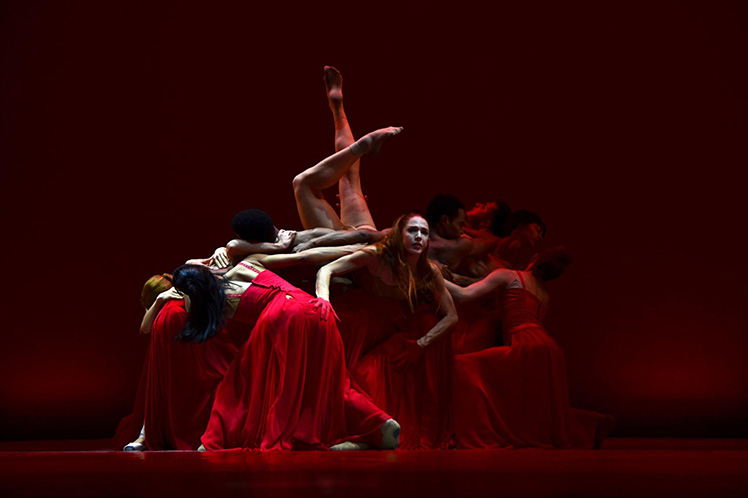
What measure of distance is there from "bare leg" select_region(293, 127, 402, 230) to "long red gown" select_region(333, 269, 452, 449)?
14.5 inches

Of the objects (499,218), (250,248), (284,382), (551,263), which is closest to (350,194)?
(250,248)

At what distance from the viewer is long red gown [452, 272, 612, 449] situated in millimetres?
4039

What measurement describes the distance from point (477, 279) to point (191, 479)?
2731 millimetres

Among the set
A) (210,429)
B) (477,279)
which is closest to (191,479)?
(210,429)

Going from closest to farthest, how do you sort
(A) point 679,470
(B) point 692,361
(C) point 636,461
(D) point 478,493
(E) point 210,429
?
1. (D) point 478,493
2. (A) point 679,470
3. (C) point 636,461
4. (E) point 210,429
5. (B) point 692,361

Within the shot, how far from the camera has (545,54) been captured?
20.0 feet

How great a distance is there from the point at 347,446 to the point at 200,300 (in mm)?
920

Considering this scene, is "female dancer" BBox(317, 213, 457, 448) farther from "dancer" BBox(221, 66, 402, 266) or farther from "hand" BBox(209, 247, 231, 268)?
"hand" BBox(209, 247, 231, 268)

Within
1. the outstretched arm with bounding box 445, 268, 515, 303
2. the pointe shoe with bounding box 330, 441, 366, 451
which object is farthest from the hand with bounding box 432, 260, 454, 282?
the pointe shoe with bounding box 330, 441, 366, 451

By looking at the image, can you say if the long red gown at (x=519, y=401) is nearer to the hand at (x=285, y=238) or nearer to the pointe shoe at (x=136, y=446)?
the hand at (x=285, y=238)

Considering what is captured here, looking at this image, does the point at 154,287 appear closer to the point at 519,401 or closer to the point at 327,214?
the point at 327,214

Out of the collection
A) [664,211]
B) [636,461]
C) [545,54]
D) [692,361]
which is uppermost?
[545,54]

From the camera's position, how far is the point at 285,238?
13.8 ft

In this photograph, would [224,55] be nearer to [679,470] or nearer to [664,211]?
[664,211]
